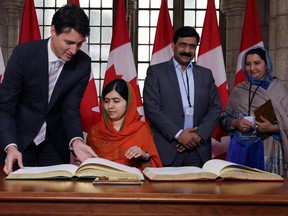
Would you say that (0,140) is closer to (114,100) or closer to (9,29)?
(114,100)

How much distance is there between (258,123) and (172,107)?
69 centimetres

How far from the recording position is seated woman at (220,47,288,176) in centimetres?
496

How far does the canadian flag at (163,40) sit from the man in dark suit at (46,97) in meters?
2.92

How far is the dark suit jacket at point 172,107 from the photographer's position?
4.85 metres

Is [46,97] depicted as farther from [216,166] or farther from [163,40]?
[163,40]

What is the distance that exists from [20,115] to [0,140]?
16.0 inches

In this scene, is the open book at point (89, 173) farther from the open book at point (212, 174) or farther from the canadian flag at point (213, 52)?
the canadian flag at point (213, 52)

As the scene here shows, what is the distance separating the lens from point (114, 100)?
4.43 metres

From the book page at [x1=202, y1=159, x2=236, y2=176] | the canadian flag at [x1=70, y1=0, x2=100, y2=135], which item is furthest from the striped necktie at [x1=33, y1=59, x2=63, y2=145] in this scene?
the canadian flag at [x1=70, y1=0, x2=100, y2=135]

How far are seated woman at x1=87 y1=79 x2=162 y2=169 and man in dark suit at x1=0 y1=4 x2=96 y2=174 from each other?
480 millimetres

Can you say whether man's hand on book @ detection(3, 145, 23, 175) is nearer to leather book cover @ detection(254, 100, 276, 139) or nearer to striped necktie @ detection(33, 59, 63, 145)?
striped necktie @ detection(33, 59, 63, 145)

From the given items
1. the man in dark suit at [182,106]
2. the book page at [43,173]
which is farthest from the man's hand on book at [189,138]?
the book page at [43,173]

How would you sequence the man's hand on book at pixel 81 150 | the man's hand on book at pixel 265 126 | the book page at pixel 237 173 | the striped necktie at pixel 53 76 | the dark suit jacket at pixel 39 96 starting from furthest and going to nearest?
1. the man's hand on book at pixel 265 126
2. the striped necktie at pixel 53 76
3. the dark suit jacket at pixel 39 96
4. the man's hand on book at pixel 81 150
5. the book page at pixel 237 173

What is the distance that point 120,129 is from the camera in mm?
4441
